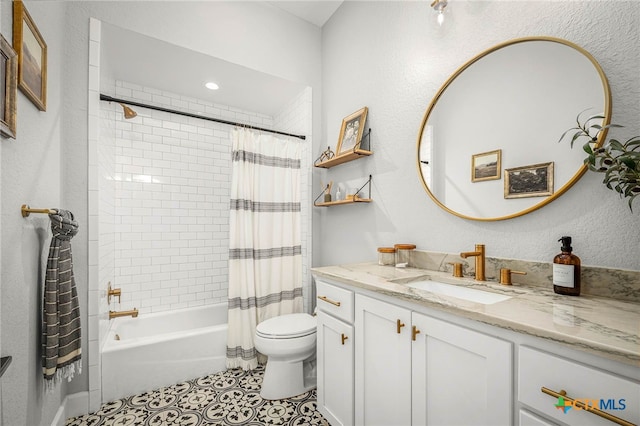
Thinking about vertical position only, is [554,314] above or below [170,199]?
below

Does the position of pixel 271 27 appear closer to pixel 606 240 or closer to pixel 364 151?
pixel 364 151

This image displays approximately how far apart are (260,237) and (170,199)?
126 cm

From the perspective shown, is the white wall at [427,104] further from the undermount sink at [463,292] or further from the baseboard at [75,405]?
the baseboard at [75,405]

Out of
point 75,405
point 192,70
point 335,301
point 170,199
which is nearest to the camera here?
point 335,301

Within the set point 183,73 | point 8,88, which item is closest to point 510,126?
point 8,88

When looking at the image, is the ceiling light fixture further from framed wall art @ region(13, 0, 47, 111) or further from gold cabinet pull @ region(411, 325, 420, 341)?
framed wall art @ region(13, 0, 47, 111)

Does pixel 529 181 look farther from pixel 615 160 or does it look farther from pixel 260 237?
pixel 260 237

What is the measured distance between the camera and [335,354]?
1.49m

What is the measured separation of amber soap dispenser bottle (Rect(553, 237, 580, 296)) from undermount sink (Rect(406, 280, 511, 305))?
19 centimetres

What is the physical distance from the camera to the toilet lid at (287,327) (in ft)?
6.02

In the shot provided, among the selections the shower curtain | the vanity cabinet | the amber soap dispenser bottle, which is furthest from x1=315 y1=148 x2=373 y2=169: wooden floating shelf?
the amber soap dispenser bottle

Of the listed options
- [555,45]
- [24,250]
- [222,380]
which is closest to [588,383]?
[555,45]

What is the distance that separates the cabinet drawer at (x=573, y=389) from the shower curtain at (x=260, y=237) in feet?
6.18

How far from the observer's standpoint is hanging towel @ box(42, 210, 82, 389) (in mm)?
1258
